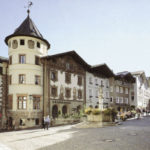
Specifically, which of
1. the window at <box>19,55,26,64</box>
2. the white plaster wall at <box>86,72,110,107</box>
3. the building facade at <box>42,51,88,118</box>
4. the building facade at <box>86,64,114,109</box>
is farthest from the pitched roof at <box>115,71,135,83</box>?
the window at <box>19,55,26,64</box>

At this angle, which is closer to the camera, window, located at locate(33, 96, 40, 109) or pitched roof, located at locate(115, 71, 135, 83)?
window, located at locate(33, 96, 40, 109)

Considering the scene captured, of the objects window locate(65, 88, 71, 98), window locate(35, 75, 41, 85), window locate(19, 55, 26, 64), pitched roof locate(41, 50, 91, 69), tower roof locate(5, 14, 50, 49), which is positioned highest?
tower roof locate(5, 14, 50, 49)

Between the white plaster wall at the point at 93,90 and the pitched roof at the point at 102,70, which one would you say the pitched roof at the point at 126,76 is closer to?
the pitched roof at the point at 102,70

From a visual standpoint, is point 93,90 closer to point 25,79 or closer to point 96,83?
point 96,83

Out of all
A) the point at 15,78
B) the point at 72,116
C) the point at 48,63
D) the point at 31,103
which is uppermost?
the point at 48,63

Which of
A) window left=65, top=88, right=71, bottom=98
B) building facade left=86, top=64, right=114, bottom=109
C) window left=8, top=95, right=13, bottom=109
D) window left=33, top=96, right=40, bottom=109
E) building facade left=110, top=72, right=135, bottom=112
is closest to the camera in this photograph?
window left=8, top=95, right=13, bottom=109

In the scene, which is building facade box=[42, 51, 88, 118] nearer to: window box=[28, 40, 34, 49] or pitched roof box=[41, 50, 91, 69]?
pitched roof box=[41, 50, 91, 69]

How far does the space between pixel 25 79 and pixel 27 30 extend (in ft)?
24.8

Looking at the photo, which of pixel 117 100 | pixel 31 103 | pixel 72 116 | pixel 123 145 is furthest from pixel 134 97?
pixel 123 145

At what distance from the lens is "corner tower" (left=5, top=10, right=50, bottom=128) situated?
28750 mm

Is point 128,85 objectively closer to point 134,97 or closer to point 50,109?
point 134,97

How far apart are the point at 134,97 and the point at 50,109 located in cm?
3310

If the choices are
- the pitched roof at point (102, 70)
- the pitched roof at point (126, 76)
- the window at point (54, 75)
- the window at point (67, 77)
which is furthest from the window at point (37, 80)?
the pitched roof at point (126, 76)

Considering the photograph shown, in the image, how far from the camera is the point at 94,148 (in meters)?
11.0
